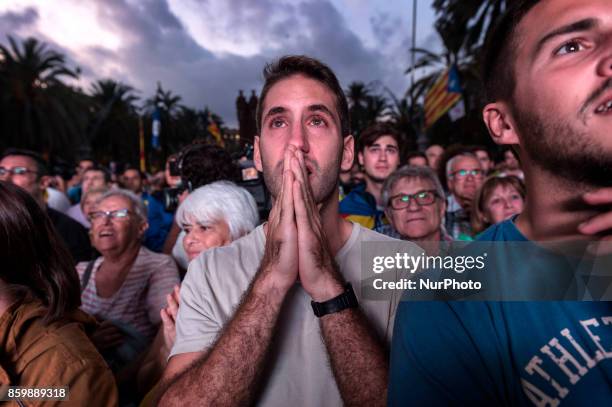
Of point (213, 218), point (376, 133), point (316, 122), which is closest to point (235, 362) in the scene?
point (316, 122)

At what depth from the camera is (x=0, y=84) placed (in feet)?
81.7

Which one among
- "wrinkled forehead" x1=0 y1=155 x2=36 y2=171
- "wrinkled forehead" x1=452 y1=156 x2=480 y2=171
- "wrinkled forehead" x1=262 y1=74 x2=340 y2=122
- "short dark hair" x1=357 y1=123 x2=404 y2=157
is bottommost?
"wrinkled forehead" x1=262 y1=74 x2=340 y2=122

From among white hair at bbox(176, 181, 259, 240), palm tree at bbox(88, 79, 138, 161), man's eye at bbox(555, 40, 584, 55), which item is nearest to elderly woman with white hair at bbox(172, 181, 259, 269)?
white hair at bbox(176, 181, 259, 240)

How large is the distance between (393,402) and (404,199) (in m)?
2.39

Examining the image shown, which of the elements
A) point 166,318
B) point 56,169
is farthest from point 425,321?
point 56,169

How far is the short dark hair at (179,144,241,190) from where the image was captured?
12.1 ft

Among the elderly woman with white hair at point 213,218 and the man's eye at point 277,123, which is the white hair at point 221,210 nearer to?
the elderly woman with white hair at point 213,218

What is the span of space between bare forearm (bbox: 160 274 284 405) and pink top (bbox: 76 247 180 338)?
1608 mm

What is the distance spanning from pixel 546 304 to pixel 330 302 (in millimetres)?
721

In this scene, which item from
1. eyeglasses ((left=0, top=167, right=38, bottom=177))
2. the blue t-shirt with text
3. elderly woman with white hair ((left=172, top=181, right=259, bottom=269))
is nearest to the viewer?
the blue t-shirt with text

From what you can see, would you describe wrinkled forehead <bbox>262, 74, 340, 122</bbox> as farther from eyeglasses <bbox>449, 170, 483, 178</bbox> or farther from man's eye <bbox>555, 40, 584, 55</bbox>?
eyeglasses <bbox>449, 170, 483, 178</bbox>

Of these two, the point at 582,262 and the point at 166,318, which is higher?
the point at 582,262

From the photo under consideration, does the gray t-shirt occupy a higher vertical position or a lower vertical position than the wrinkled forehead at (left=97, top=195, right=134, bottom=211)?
lower

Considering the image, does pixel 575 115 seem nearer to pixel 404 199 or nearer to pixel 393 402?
pixel 393 402
